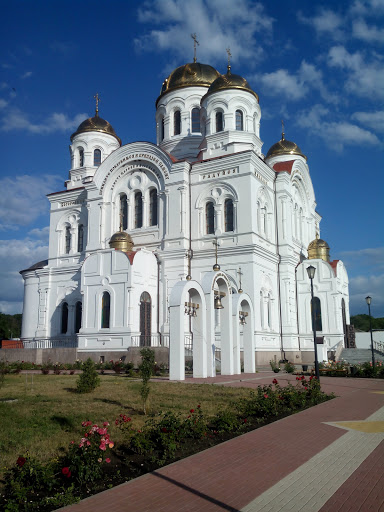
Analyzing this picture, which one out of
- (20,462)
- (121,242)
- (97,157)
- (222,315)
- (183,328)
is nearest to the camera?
(20,462)

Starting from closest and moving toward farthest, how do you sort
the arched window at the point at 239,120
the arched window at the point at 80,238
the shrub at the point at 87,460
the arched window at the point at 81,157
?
the shrub at the point at 87,460 → the arched window at the point at 239,120 → the arched window at the point at 80,238 → the arched window at the point at 81,157

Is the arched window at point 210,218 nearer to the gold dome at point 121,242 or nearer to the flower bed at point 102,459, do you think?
the gold dome at point 121,242

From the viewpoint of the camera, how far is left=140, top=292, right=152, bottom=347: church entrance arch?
80.5 ft

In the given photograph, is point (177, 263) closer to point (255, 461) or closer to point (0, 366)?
point (0, 366)

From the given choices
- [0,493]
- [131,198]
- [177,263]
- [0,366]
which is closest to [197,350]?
[0,366]

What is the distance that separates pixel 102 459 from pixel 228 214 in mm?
21556

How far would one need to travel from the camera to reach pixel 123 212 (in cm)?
2923

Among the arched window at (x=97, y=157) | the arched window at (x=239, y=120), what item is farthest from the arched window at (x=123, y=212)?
the arched window at (x=239, y=120)

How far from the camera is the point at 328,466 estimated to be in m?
5.82

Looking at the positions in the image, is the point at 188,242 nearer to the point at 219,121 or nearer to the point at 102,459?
the point at 219,121

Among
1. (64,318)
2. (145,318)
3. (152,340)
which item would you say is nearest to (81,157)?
(64,318)

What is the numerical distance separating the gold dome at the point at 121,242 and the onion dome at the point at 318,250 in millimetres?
11777

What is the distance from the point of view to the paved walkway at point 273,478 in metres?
4.53

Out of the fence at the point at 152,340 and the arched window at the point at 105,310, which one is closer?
the fence at the point at 152,340
